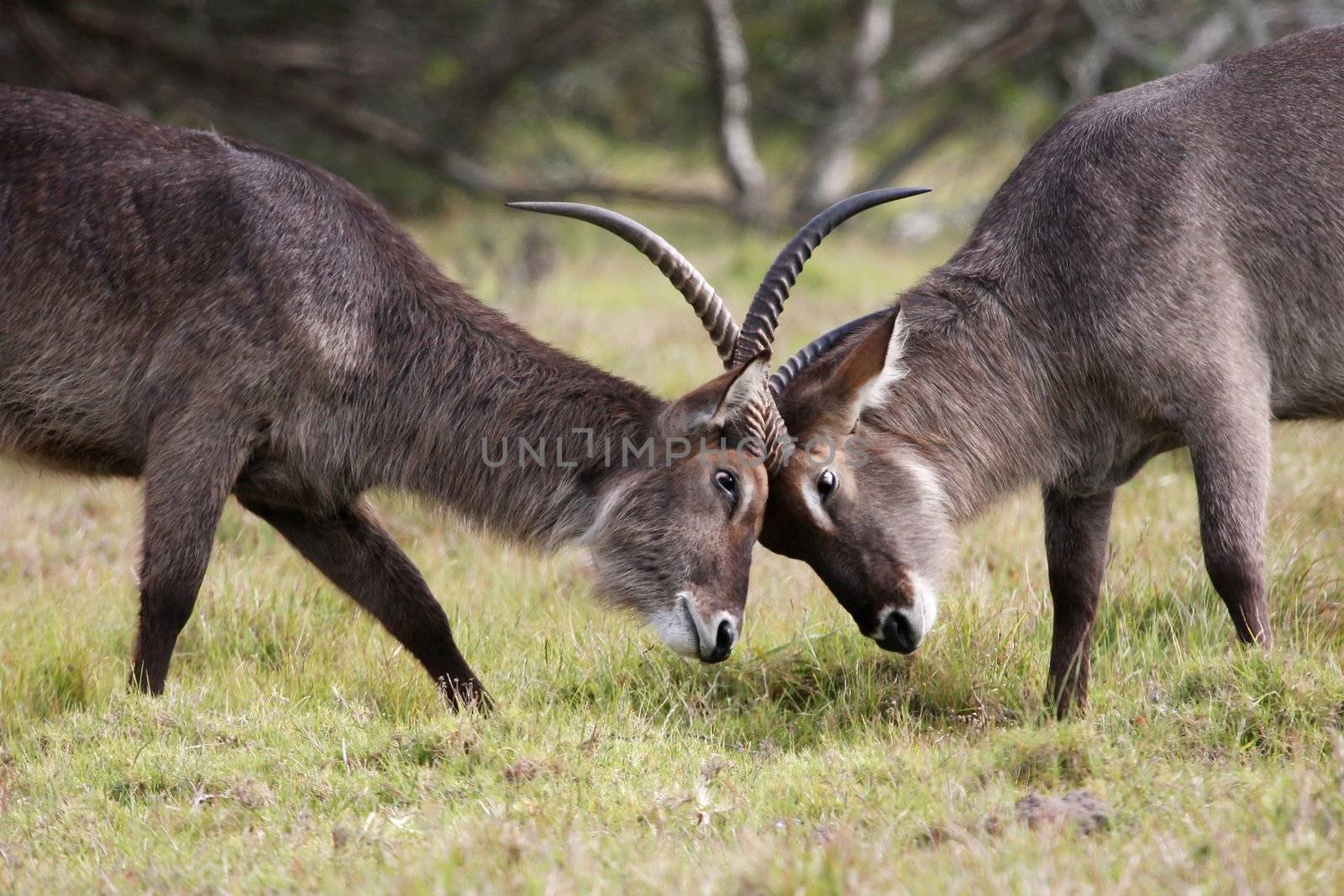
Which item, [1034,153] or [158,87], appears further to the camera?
[158,87]

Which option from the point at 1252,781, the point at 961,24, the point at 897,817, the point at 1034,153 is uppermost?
the point at 961,24

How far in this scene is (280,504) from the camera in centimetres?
437

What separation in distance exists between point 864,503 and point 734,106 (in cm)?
1047

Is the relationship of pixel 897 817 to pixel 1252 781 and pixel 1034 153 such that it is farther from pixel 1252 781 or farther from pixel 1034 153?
pixel 1034 153

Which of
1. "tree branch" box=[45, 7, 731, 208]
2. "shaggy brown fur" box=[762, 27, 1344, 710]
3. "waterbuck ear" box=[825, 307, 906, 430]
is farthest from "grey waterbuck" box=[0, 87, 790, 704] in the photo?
"tree branch" box=[45, 7, 731, 208]

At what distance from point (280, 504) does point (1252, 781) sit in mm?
2707

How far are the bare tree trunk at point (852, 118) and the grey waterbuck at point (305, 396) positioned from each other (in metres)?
9.95

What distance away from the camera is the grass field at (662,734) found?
2.72 m

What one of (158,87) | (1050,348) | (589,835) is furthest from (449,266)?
(589,835)

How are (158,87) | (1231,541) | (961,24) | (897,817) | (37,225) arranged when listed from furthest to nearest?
(961,24), (158,87), (37,225), (1231,541), (897,817)

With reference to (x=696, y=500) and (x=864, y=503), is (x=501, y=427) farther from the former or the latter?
(x=864, y=503)

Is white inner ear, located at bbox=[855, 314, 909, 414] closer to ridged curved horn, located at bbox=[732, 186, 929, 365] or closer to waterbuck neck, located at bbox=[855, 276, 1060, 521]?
waterbuck neck, located at bbox=[855, 276, 1060, 521]

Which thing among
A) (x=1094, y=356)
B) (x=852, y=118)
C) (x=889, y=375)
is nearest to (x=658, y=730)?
(x=889, y=375)

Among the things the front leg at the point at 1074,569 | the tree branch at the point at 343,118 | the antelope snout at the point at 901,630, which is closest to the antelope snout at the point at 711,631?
the antelope snout at the point at 901,630
